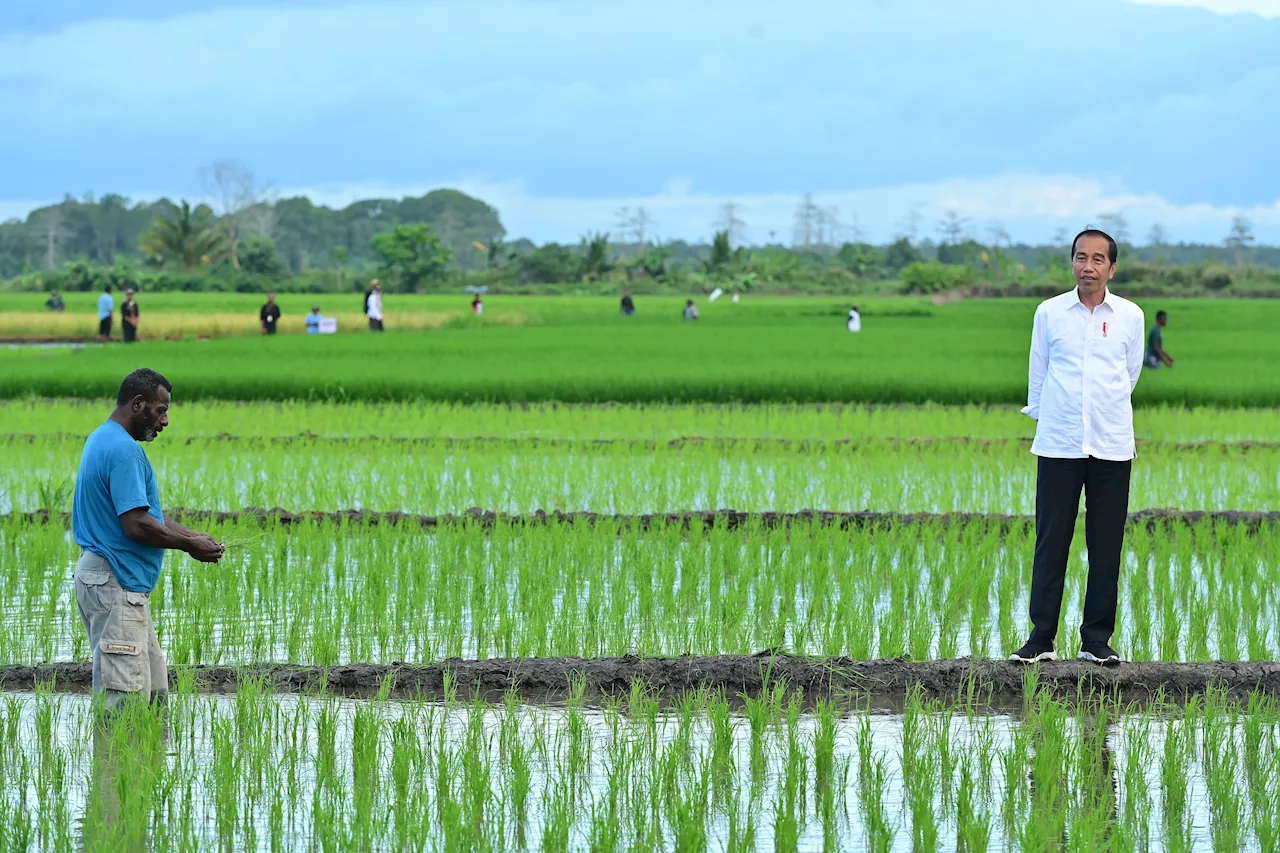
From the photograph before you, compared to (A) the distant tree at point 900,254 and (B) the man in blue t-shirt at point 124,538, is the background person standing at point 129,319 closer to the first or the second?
(B) the man in blue t-shirt at point 124,538

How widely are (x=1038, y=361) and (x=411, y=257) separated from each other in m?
74.0

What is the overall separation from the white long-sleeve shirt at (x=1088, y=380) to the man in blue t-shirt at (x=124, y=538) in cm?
290

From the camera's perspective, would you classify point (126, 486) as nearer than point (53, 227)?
Yes

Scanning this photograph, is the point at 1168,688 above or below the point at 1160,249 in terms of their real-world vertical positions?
below

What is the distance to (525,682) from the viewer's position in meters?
5.34

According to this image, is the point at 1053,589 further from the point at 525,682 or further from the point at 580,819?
the point at 580,819

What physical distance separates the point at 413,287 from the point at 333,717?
72431 millimetres

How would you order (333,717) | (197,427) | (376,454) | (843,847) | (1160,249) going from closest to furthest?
(843,847), (333,717), (376,454), (197,427), (1160,249)

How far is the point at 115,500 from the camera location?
453cm

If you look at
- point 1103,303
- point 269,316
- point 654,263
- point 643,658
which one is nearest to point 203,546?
point 643,658

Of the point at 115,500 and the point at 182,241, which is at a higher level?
the point at 182,241

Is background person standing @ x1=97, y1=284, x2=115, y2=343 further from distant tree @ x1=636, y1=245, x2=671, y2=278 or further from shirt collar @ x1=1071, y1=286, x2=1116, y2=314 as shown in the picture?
distant tree @ x1=636, y1=245, x2=671, y2=278

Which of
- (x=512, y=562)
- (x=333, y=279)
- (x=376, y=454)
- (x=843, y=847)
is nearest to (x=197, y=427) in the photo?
(x=376, y=454)

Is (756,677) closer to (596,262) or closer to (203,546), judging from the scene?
(203,546)
